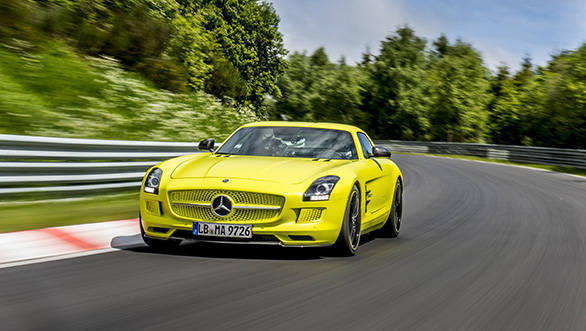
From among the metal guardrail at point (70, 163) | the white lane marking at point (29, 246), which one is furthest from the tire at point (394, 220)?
the metal guardrail at point (70, 163)

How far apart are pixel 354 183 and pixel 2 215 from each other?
455 cm

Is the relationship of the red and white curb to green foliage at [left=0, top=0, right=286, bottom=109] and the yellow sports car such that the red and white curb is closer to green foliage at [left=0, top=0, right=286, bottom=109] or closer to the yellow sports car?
the yellow sports car

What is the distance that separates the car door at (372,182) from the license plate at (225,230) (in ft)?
5.44

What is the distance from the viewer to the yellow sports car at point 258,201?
623cm

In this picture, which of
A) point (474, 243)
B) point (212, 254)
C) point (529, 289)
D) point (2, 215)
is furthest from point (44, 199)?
point (529, 289)

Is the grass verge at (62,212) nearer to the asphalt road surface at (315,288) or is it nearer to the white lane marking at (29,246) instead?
the white lane marking at (29,246)

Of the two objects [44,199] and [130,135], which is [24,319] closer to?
[44,199]

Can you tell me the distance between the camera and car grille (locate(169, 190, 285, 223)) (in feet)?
20.4

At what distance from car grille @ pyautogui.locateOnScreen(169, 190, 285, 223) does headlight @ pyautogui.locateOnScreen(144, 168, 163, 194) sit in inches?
16.2

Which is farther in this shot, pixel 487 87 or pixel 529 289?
pixel 487 87

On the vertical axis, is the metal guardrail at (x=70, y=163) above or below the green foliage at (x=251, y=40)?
below

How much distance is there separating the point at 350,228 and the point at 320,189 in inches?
24.1

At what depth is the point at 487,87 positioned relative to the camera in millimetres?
61500

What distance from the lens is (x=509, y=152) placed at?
39406 mm
